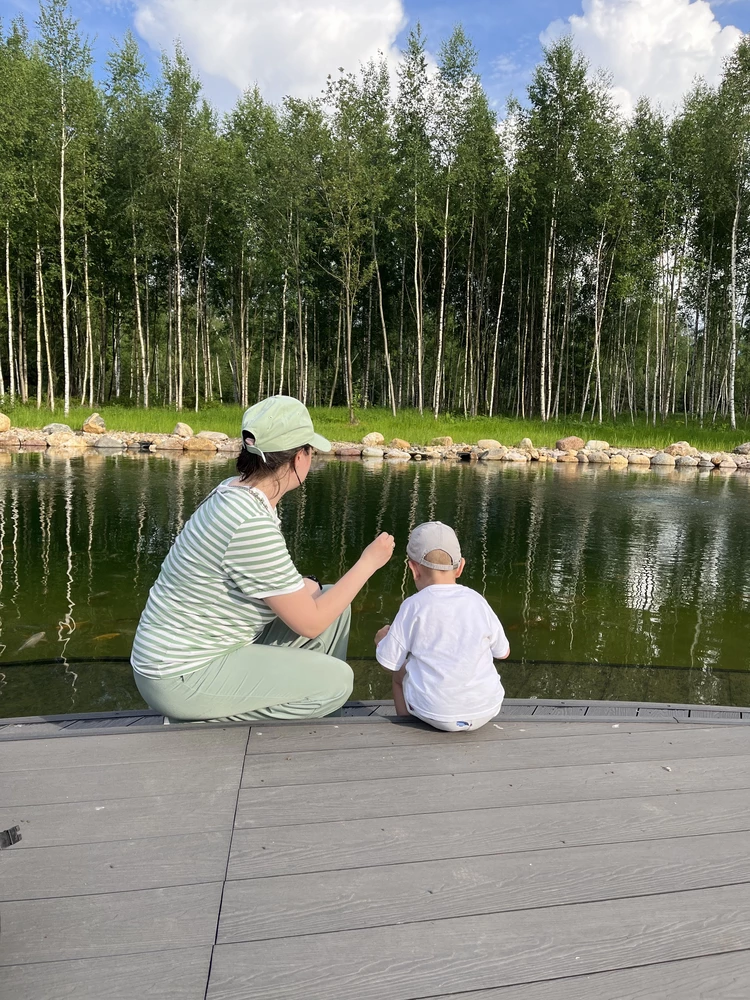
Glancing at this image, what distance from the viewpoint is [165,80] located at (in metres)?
25.3

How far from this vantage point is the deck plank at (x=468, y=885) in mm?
1614

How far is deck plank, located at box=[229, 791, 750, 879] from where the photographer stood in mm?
1843

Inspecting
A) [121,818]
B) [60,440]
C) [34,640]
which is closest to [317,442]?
[121,818]

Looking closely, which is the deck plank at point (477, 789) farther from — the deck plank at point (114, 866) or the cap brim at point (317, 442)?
the cap brim at point (317, 442)

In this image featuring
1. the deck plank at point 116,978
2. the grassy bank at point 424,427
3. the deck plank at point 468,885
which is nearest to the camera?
the deck plank at point 116,978

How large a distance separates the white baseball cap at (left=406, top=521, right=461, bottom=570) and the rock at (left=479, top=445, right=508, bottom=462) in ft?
59.4

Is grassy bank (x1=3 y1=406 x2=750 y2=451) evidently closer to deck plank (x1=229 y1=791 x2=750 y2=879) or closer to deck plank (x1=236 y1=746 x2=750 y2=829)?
deck plank (x1=236 y1=746 x2=750 y2=829)

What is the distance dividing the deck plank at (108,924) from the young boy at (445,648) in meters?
1.13

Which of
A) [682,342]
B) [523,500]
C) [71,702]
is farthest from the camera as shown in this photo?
[682,342]

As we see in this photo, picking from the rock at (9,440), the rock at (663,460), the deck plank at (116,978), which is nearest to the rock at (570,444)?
the rock at (663,460)

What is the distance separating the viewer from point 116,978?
142 centimetres

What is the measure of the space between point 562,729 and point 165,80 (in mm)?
28764

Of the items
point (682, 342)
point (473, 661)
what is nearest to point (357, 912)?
point (473, 661)

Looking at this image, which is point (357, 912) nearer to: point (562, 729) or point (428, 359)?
point (562, 729)
